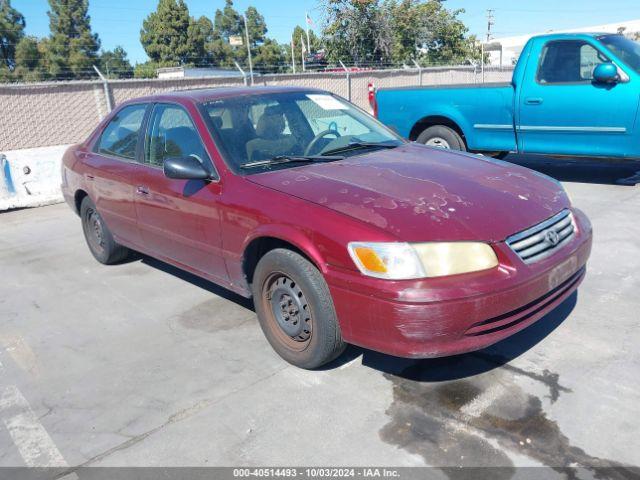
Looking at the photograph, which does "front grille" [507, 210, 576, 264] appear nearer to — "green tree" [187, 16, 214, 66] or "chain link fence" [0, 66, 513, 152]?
"chain link fence" [0, 66, 513, 152]

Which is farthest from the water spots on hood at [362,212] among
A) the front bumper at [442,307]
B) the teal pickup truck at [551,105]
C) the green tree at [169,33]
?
the green tree at [169,33]

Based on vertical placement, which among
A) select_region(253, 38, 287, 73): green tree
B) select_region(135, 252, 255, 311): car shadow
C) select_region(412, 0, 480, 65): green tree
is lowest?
select_region(135, 252, 255, 311): car shadow

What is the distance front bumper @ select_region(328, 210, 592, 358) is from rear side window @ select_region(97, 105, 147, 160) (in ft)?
8.56

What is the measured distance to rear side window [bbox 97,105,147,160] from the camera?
4.69 meters

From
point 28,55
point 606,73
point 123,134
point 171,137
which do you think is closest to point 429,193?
point 171,137

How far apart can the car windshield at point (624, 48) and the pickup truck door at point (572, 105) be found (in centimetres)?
18

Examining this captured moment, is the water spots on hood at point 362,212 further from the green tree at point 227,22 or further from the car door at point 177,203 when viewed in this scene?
the green tree at point 227,22

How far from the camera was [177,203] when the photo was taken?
4000 mm

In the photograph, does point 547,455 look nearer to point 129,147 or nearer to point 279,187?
point 279,187

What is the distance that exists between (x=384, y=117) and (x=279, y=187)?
5.75 m

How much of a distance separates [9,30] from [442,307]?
6199 centimetres

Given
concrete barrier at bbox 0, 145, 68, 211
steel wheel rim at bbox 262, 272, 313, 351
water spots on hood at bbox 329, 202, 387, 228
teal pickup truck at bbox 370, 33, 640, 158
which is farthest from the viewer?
concrete barrier at bbox 0, 145, 68, 211

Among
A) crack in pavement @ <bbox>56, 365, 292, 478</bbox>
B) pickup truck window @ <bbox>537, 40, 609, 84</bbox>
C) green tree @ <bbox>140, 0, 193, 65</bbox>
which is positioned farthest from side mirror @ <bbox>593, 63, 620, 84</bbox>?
green tree @ <bbox>140, 0, 193, 65</bbox>

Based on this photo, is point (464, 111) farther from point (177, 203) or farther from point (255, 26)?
point (255, 26)
